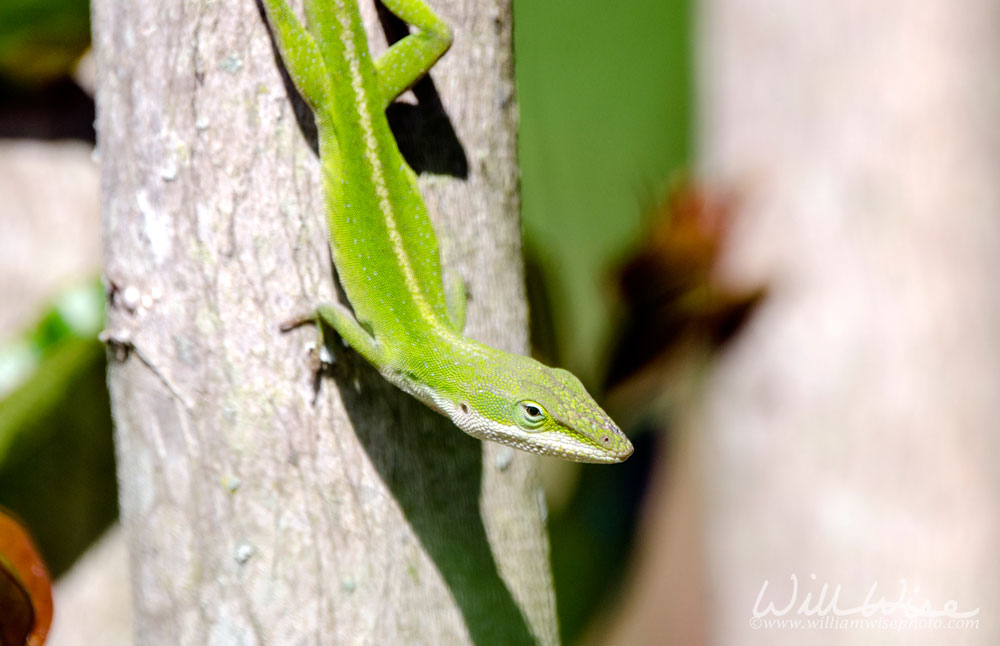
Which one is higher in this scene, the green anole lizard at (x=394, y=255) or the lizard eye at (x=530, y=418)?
the green anole lizard at (x=394, y=255)

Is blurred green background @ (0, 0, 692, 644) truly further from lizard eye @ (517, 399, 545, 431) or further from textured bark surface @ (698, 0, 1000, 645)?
lizard eye @ (517, 399, 545, 431)

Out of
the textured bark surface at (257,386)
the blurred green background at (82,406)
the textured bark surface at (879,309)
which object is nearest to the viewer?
the textured bark surface at (257,386)

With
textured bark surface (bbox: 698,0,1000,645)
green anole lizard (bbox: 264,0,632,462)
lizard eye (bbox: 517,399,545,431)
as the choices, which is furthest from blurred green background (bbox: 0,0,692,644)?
lizard eye (bbox: 517,399,545,431)

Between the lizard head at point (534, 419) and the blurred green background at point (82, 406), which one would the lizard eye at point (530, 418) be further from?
the blurred green background at point (82, 406)

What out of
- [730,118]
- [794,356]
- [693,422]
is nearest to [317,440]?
[794,356]

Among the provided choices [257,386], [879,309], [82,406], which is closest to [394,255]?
[257,386]

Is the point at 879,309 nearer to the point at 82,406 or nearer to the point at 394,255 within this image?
the point at 394,255

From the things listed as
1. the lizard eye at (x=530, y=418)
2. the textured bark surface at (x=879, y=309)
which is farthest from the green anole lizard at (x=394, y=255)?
the textured bark surface at (x=879, y=309)

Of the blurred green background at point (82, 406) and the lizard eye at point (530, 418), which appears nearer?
the lizard eye at point (530, 418)

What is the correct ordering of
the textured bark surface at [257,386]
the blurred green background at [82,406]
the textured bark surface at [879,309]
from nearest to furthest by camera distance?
1. the textured bark surface at [257,386]
2. the blurred green background at [82,406]
3. the textured bark surface at [879,309]
